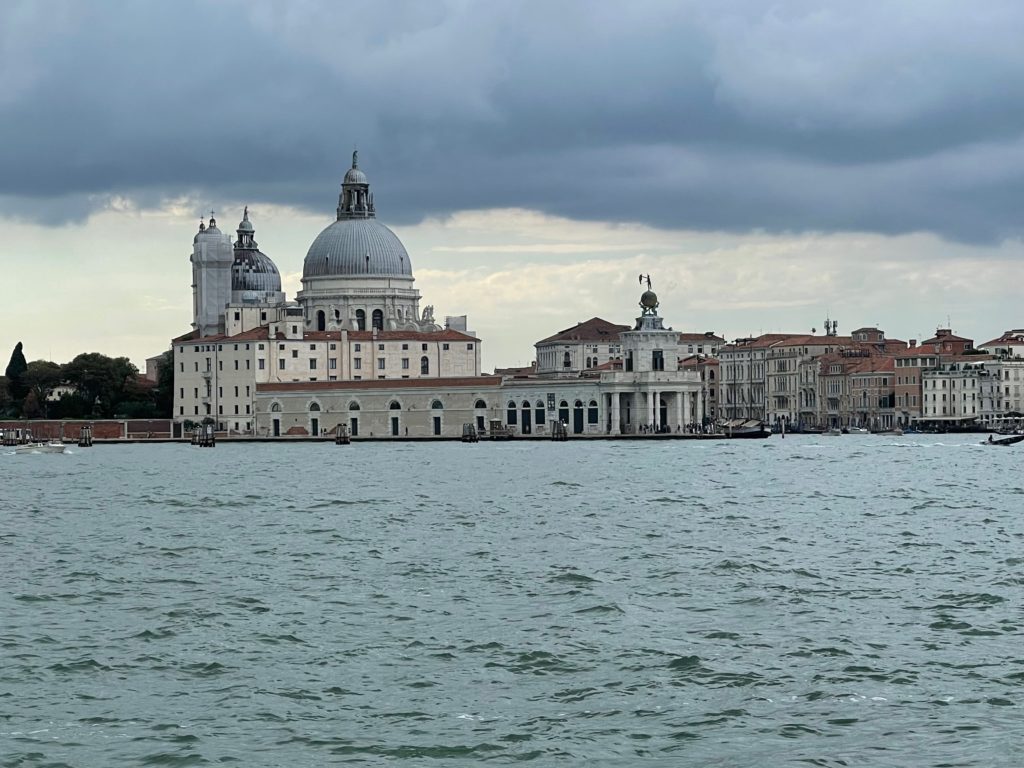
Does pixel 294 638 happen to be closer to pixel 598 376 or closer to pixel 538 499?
pixel 538 499

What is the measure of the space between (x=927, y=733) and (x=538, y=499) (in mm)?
21806

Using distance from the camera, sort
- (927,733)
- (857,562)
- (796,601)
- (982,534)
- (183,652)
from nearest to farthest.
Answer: (927,733)
(183,652)
(796,601)
(857,562)
(982,534)

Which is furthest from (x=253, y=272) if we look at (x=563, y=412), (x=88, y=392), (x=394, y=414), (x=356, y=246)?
(x=563, y=412)

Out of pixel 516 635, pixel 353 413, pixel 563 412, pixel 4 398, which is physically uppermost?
pixel 4 398

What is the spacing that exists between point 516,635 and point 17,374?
284 ft

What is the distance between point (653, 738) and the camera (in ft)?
37.9

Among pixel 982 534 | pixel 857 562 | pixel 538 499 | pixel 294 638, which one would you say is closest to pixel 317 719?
pixel 294 638

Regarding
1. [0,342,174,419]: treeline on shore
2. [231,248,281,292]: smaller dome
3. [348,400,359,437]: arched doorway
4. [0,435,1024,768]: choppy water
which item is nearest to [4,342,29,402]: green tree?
[0,342,174,419]: treeline on shore

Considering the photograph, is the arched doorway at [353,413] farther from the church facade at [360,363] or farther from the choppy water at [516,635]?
the choppy water at [516,635]

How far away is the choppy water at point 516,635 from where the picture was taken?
11.5m

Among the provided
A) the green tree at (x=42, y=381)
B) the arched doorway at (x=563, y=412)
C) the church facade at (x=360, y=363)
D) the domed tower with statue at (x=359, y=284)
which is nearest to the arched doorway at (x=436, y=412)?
the church facade at (x=360, y=363)

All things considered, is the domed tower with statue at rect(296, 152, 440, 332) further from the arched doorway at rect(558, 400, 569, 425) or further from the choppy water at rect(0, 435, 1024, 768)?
the choppy water at rect(0, 435, 1024, 768)

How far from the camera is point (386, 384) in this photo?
84.2 meters

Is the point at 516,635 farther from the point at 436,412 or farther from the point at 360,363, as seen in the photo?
the point at 360,363
